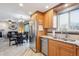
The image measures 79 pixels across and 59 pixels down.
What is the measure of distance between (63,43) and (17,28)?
10.8 m

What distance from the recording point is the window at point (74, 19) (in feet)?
12.0

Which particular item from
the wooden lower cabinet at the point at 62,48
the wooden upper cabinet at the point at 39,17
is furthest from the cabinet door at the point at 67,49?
the wooden upper cabinet at the point at 39,17

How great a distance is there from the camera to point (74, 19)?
3.83 meters

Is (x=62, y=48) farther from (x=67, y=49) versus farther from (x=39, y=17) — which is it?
(x=39, y=17)

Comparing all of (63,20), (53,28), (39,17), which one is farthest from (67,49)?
(39,17)

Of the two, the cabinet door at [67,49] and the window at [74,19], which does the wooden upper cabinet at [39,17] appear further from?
the cabinet door at [67,49]

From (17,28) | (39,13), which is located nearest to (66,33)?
(39,13)

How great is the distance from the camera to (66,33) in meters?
3.86

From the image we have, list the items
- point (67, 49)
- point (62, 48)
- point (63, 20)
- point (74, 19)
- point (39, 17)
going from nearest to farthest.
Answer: point (67, 49), point (62, 48), point (74, 19), point (63, 20), point (39, 17)

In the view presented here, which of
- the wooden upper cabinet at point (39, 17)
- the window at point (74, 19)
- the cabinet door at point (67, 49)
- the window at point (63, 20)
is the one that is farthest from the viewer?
the wooden upper cabinet at point (39, 17)

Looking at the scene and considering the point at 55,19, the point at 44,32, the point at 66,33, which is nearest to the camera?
the point at 66,33

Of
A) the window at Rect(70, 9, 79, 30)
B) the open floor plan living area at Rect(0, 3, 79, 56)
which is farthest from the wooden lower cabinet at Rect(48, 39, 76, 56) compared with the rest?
the window at Rect(70, 9, 79, 30)

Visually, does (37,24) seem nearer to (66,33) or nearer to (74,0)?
(66,33)

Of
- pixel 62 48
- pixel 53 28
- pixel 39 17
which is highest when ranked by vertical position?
pixel 39 17
